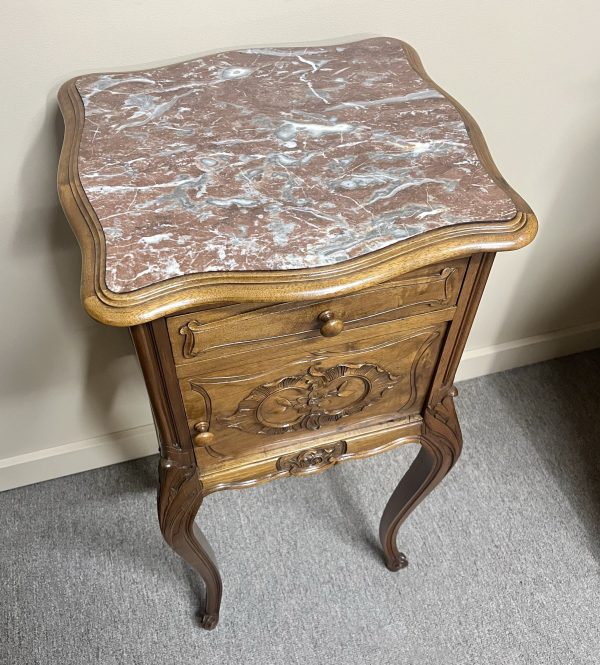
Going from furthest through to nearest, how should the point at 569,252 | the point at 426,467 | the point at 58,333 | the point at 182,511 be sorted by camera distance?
the point at 569,252
the point at 58,333
the point at 426,467
the point at 182,511

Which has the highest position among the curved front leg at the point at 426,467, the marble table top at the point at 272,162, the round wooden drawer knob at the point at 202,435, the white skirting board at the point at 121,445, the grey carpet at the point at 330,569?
the marble table top at the point at 272,162

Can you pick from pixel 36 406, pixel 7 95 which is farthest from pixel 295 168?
pixel 36 406

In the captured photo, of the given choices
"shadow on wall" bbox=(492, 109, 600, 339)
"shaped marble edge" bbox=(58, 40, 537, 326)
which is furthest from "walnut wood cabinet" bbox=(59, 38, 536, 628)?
"shadow on wall" bbox=(492, 109, 600, 339)

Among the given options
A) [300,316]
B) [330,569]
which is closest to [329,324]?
[300,316]

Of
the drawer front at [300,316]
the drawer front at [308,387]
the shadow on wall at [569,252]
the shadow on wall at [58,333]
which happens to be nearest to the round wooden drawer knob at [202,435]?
the drawer front at [308,387]

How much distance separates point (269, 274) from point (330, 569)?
857mm

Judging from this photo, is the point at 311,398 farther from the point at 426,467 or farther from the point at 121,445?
the point at 121,445

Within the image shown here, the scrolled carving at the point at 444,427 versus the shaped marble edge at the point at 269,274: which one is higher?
the shaped marble edge at the point at 269,274

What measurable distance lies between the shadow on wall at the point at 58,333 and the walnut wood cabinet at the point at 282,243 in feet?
0.59

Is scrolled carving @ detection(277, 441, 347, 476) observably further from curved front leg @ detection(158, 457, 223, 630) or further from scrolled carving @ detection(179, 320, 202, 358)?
scrolled carving @ detection(179, 320, 202, 358)

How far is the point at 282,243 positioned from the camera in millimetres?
614

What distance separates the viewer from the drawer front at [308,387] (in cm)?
70

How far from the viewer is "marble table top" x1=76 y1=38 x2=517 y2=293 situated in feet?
2.01

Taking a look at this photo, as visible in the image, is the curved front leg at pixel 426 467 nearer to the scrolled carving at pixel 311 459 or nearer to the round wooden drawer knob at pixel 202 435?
the scrolled carving at pixel 311 459
